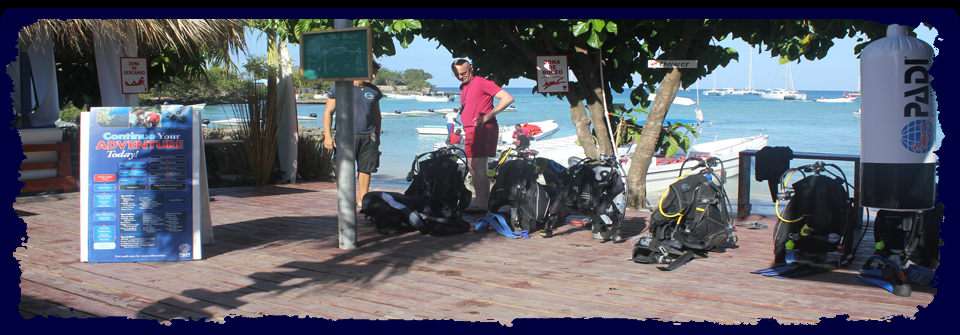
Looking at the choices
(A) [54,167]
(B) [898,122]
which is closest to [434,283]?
(B) [898,122]

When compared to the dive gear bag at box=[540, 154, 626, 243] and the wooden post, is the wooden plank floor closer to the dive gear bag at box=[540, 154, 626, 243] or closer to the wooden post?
the dive gear bag at box=[540, 154, 626, 243]

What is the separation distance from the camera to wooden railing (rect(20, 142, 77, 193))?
7207 millimetres

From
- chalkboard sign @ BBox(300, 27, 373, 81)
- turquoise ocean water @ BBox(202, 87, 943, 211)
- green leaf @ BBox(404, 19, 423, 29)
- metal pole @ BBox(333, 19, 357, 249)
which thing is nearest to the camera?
chalkboard sign @ BBox(300, 27, 373, 81)

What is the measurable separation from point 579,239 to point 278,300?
257 centimetres

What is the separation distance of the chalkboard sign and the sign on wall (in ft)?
9.45

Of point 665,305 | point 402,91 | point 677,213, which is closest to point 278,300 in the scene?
point 665,305

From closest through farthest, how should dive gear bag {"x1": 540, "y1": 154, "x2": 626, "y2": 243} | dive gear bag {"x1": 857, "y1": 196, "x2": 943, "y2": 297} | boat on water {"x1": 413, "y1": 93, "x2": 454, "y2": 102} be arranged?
dive gear bag {"x1": 857, "y1": 196, "x2": 943, "y2": 297}
dive gear bag {"x1": 540, "y1": 154, "x2": 626, "y2": 243}
boat on water {"x1": 413, "y1": 93, "x2": 454, "y2": 102}

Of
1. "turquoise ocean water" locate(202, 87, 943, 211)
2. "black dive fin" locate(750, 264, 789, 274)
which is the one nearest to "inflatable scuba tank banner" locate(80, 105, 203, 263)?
"black dive fin" locate(750, 264, 789, 274)

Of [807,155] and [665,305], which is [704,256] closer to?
[665,305]

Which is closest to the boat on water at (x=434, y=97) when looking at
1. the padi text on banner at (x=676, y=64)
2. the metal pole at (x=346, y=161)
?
the padi text on banner at (x=676, y=64)

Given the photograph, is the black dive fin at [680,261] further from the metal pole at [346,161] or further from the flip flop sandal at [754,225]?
the metal pole at [346,161]

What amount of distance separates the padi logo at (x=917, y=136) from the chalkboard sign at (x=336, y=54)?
10.4 feet

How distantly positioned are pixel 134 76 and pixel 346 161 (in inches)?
206

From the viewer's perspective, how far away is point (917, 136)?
10.8 ft
